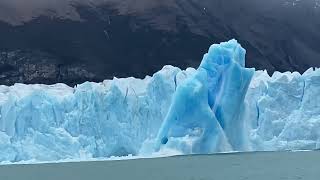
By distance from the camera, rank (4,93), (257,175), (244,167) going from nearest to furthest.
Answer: (257,175), (244,167), (4,93)

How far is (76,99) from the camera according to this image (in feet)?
59.4

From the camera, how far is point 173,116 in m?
17.1

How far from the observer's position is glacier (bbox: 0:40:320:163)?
16984mm

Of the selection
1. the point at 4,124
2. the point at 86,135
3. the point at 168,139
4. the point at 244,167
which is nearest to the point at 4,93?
the point at 4,124

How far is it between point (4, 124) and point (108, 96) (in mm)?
3503

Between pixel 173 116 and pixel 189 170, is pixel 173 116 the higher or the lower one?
the higher one

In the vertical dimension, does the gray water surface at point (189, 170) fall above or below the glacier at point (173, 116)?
below

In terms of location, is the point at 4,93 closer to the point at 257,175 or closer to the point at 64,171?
the point at 64,171

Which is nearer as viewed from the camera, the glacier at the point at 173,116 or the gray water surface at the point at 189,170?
the gray water surface at the point at 189,170

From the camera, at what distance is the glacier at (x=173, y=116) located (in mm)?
16984

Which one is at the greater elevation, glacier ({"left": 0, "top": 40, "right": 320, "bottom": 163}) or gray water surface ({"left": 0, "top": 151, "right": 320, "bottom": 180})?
glacier ({"left": 0, "top": 40, "right": 320, "bottom": 163})

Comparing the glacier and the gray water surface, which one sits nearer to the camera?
the gray water surface

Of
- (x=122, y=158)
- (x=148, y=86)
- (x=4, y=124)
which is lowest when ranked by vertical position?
(x=122, y=158)

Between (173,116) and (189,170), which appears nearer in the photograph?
(189,170)
